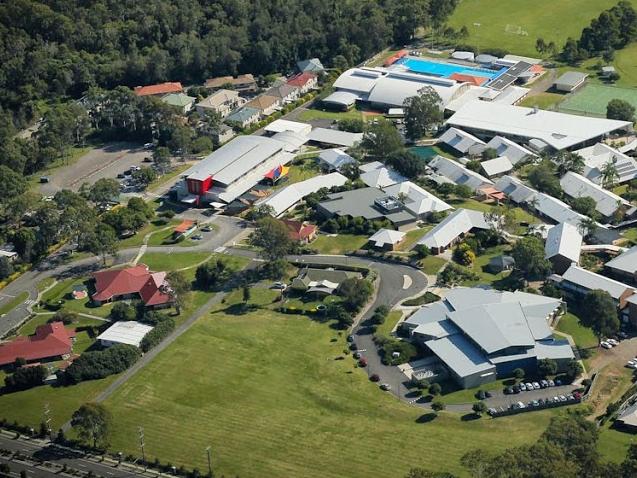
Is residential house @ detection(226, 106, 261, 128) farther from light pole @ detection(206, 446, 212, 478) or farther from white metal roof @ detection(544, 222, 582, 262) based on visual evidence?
light pole @ detection(206, 446, 212, 478)

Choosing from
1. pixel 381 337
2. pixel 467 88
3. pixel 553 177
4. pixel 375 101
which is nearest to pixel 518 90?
pixel 467 88

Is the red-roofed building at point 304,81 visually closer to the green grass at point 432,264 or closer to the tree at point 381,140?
the tree at point 381,140

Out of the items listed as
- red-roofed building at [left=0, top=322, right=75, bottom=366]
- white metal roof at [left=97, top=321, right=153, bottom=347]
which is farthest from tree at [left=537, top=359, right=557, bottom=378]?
red-roofed building at [left=0, top=322, right=75, bottom=366]

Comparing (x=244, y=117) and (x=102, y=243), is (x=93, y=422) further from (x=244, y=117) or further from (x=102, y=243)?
(x=244, y=117)

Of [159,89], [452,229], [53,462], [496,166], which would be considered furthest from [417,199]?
[159,89]

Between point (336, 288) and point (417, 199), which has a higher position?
point (417, 199)

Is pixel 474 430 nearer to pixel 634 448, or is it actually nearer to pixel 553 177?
pixel 634 448
